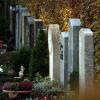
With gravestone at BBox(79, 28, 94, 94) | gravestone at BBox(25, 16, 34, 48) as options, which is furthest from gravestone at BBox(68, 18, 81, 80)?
gravestone at BBox(25, 16, 34, 48)

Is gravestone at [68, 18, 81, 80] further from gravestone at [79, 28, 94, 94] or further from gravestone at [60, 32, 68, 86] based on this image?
gravestone at [79, 28, 94, 94]

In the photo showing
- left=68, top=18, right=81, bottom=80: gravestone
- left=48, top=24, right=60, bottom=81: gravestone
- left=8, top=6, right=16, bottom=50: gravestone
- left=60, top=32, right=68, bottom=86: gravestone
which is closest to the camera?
left=68, top=18, right=81, bottom=80: gravestone

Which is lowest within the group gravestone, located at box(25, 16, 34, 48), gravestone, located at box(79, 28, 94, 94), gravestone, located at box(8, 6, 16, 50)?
gravestone, located at box(79, 28, 94, 94)

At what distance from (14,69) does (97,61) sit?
25.5 ft

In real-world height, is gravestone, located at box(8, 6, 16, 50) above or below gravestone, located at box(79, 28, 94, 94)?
above

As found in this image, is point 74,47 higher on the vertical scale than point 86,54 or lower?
higher

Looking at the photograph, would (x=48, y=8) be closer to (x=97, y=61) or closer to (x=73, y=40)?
(x=73, y=40)

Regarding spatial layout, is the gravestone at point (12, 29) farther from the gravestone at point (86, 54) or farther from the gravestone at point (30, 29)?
the gravestone at point (86, 54)

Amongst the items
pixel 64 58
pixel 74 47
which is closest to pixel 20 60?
pixel 64 58

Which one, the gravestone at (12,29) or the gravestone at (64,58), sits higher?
the gravestone at (12,29)

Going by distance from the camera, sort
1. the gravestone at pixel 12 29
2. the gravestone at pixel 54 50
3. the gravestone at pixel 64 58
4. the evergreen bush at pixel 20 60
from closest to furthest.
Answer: the gravestone at pixel 64 58, the gravestone at pixel 54 50, the evergreen bush at pixel 20 60, the gravestone at pixel 12 29

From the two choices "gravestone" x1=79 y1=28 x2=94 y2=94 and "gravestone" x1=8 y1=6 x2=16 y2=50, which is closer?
"gravestone" x1=79 y1=28 x2=94 y2=94

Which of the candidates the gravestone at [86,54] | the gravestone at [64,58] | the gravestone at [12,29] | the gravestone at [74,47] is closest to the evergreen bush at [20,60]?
the gravestone at [64,58]

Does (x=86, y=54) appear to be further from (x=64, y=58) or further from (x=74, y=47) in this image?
(x=64, y=58)
